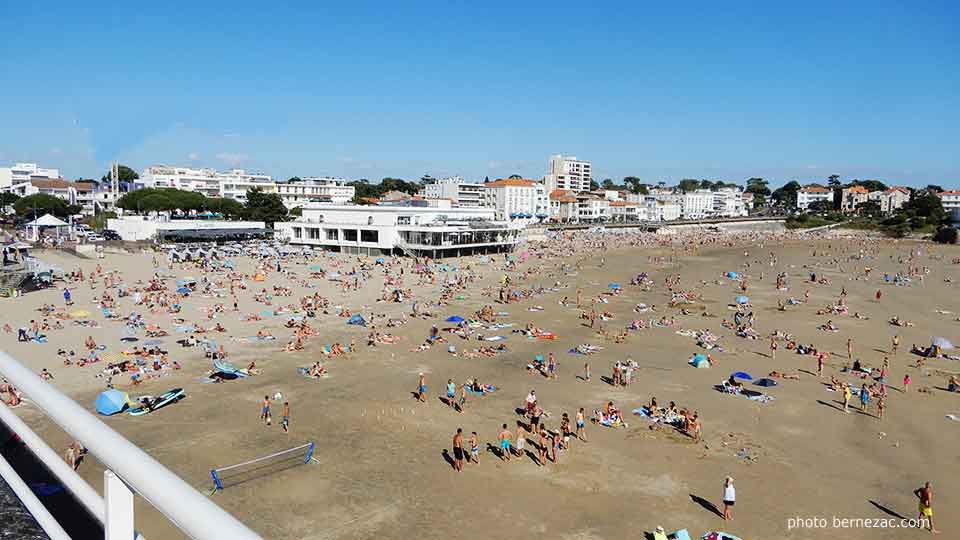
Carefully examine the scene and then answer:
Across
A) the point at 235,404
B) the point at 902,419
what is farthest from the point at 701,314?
the point at 235,404

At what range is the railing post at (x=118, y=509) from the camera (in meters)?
1.34

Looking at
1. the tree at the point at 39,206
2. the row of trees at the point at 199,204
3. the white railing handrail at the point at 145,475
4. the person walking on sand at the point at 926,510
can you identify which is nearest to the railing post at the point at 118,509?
the white railing handrail at the point at 145,475

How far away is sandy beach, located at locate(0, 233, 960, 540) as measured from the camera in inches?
508

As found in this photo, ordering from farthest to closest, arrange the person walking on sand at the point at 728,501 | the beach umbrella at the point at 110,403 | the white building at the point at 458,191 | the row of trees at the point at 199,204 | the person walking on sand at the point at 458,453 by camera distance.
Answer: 1. the white building at the point at 458,191
2. the row of trees at the point at 199,204
3. the beach umbrella at the point at 110,403
4. the person walking on sand at the point at 458,453
5. the person walking on sand at the point at 728,501

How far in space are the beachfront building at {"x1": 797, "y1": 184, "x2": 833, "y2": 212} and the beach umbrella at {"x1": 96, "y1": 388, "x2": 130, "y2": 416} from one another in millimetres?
190592

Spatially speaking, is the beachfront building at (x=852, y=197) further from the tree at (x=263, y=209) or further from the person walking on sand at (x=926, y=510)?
the person walking on sand at (x=926, y=510)

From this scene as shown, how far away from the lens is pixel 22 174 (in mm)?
114938

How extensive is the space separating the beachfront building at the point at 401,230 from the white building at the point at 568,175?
337ft

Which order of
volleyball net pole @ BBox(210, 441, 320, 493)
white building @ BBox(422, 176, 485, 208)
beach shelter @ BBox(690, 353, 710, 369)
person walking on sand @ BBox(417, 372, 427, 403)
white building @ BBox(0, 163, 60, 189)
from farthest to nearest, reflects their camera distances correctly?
white building @ BBox(422, 176, 485, 208)
white building @ BBox(0, 163, 60, 189)
beach shelter @ BBox(690, 353, 710, 369)
person walking on sand @ BBox(417, 372, 427, 403)
volleyball net pole @ BBox(210, 441, 320, 493)

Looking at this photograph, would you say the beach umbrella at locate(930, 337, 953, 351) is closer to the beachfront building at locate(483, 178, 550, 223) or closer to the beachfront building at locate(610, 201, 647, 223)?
the beachfront building at locate(483, 178, 550, 223)

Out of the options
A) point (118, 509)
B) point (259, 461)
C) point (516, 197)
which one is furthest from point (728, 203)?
point (118, 509)

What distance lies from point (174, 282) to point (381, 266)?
17.8 meters

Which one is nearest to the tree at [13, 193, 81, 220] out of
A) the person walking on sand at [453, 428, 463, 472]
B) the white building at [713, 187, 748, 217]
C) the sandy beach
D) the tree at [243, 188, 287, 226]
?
the tree at [243, 188, 287, 226]

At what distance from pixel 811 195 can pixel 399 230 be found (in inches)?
6196
